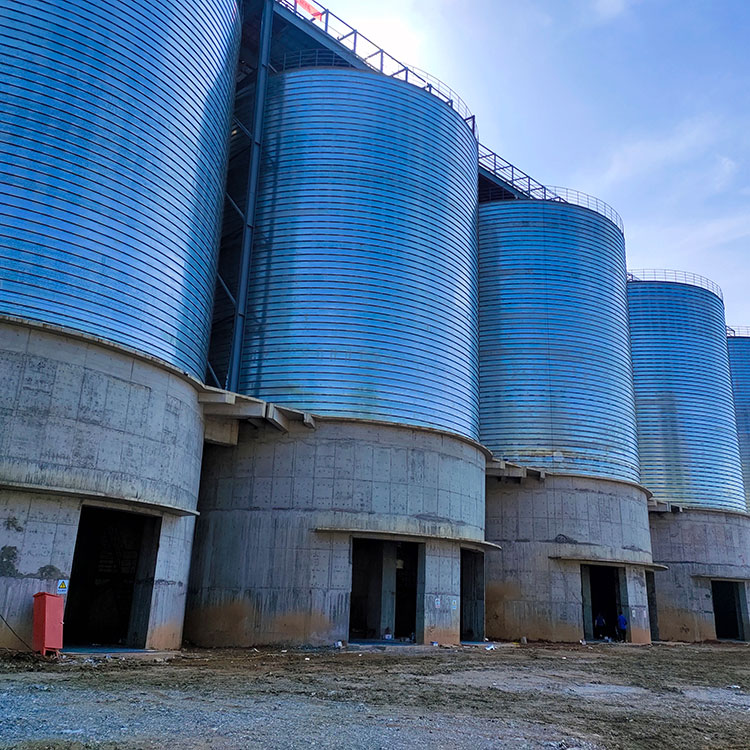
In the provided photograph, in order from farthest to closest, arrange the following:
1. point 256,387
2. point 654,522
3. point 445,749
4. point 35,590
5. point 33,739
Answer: point 654,522
point 256,387
point 35,590
point 445,749
point 33,739

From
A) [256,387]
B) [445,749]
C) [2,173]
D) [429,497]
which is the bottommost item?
[445,749]

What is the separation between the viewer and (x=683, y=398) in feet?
146

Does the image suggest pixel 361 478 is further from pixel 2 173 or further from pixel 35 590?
pixel 2 173

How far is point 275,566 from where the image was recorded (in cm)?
2355

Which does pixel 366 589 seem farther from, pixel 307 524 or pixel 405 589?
pixel 307 524

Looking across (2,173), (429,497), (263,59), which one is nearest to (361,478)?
(429,497)

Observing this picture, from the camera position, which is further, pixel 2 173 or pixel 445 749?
pixel 2 173

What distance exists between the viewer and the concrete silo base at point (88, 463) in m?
16.9

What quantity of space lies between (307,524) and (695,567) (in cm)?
2834

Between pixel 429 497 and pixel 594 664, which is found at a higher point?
pixel 429 497

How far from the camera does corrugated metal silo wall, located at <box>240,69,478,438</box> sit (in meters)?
25.9

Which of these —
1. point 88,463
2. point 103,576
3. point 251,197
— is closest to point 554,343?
point 251,197

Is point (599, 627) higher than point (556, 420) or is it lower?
lower

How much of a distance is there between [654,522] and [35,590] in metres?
35.9
